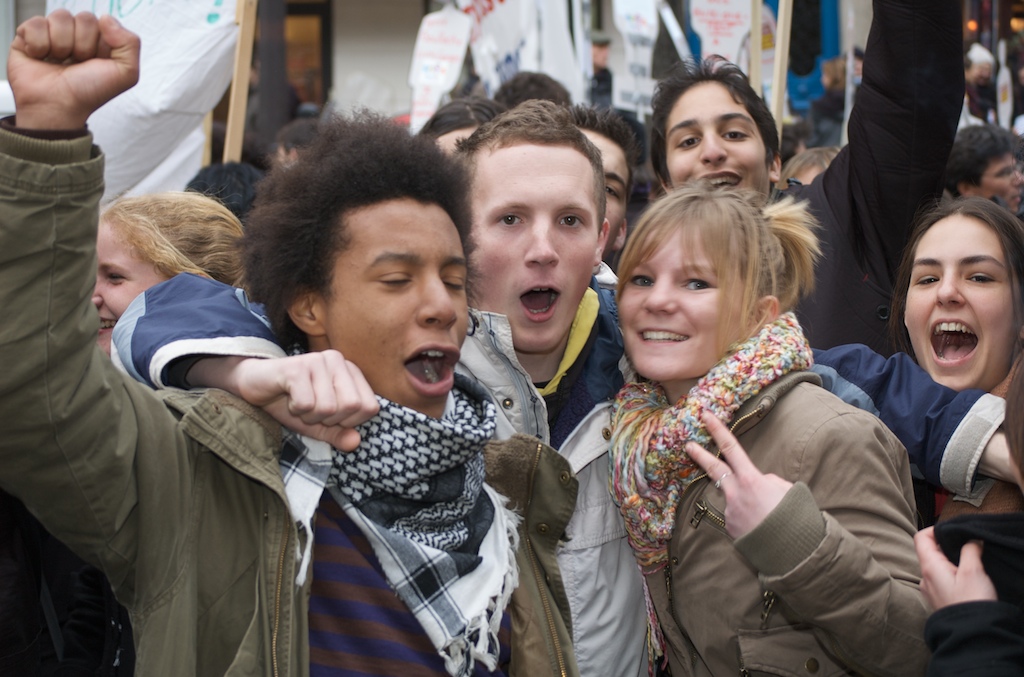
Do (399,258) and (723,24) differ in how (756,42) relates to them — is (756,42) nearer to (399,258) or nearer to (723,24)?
(723,24)

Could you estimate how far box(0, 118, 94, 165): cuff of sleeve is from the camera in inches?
59.6

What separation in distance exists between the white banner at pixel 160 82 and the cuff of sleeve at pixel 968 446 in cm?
364

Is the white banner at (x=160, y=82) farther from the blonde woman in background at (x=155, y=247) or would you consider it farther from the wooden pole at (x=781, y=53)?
the wooden pole at (x=781, y=53)

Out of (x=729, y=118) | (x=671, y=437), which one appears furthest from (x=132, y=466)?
(x=729, y=118)

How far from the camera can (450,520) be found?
6.81 feet

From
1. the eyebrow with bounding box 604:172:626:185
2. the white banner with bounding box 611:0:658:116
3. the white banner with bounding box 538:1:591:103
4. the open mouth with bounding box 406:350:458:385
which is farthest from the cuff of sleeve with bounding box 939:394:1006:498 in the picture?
the white banner with bounding box 538:1:591:103

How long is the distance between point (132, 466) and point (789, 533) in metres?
1.17

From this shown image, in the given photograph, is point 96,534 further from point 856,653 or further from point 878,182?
point 878,182

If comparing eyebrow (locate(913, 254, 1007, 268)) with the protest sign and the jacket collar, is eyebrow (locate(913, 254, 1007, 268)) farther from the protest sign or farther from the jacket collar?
the protest sign

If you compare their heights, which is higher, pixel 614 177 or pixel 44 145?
pixel 44 145

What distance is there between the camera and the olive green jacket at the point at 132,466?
154 centimetres

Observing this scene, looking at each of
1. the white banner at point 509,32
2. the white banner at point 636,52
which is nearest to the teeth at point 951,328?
the white banner at point 636,52

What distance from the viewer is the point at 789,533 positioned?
6.46 feet

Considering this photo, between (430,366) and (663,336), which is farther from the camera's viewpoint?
(663,336)
